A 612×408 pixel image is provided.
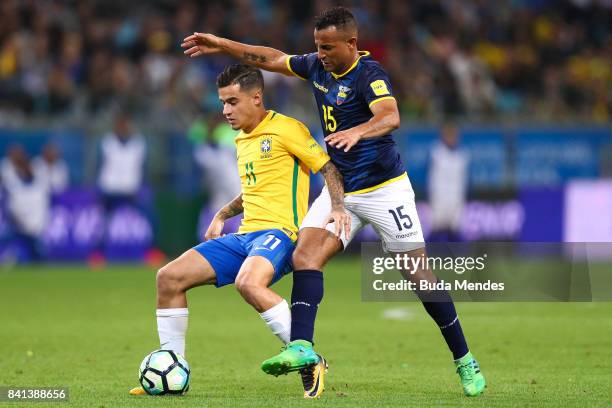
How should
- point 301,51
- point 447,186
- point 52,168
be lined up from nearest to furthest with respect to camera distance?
point 52,168 < point 447,186 < point 301,51

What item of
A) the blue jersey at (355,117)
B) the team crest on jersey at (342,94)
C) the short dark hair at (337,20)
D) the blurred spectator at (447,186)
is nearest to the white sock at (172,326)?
the blue jersey at (355,117)

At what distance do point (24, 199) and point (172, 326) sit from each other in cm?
1217

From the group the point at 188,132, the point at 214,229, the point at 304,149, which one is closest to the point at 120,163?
the point at 188,132

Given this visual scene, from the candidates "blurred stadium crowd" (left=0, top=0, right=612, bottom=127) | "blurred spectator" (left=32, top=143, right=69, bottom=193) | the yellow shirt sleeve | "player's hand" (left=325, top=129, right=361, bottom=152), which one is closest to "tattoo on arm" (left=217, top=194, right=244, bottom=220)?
the yellow shirt sleeve

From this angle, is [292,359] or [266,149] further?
[266,149]

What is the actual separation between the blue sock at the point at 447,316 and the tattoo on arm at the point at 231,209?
1371 millimetres

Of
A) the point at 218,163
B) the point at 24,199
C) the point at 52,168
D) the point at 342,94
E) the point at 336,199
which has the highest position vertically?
the point at 342,94

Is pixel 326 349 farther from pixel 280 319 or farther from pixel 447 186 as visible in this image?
pixel 447 186

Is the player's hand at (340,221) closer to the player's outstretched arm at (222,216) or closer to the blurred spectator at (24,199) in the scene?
the player's outstretched arm at (222,216)

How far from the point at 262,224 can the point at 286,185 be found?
0.97 ft

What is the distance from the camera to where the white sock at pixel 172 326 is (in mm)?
7363

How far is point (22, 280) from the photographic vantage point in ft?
56.1

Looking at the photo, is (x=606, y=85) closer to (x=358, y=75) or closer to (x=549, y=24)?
(x=549, y=24)

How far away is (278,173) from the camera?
7613 millimetres
